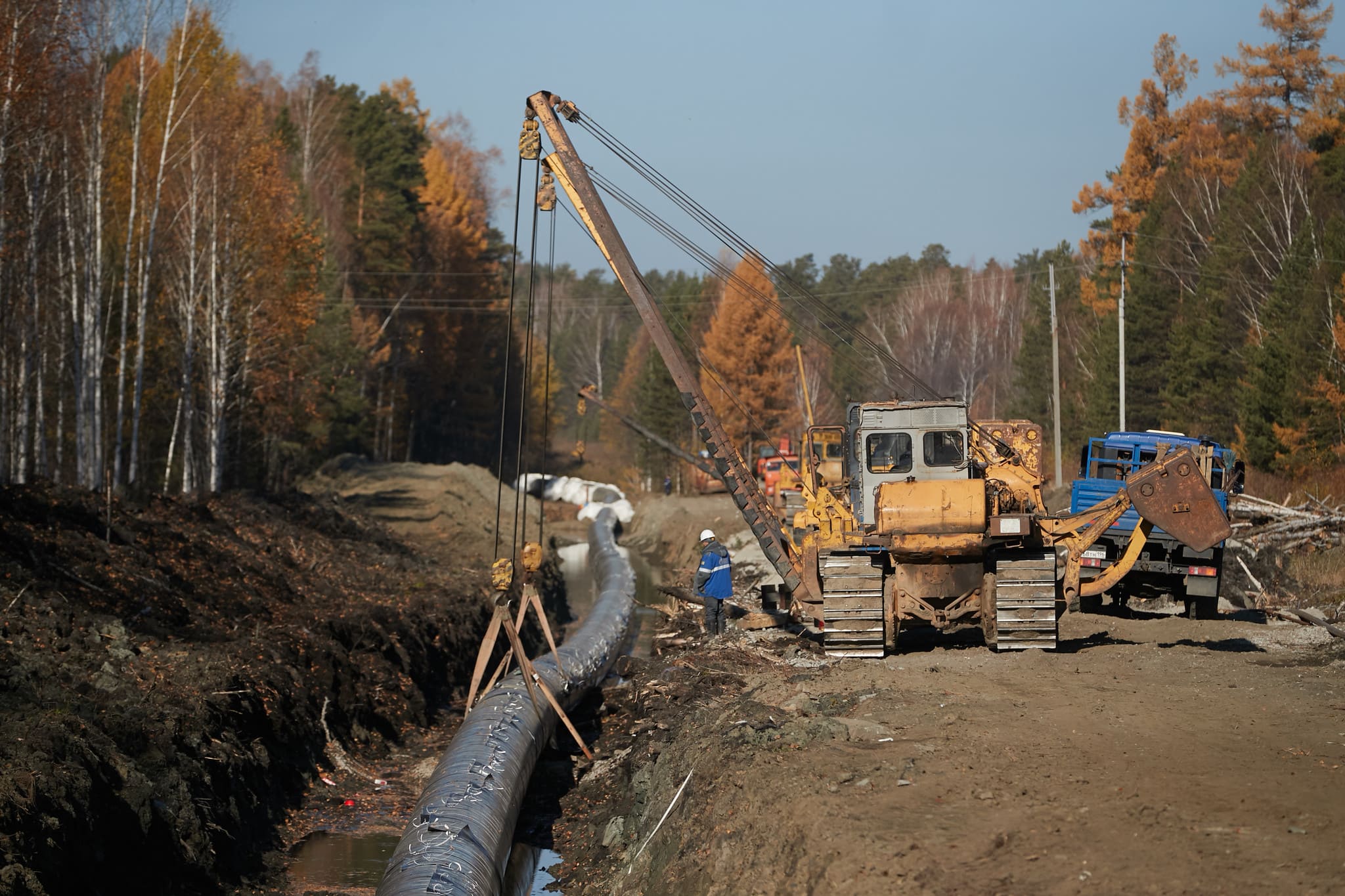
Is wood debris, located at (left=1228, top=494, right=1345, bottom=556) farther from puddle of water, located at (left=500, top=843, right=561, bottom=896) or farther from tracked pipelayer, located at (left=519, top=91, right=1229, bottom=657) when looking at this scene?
puddle of water, located at (left=500, top=843, right=561, bottom=896)

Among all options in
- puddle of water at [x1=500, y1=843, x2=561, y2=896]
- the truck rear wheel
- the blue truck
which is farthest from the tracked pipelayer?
puddle of water at [x1=500, y1=843, x2=561, y2=896]

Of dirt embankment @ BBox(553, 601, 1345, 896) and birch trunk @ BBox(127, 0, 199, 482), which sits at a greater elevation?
birch trunk @ BBox(127, 0, 199, 482)

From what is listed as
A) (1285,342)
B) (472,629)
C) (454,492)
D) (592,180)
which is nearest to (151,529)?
(472,629)

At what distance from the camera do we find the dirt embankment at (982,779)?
6.86 meters

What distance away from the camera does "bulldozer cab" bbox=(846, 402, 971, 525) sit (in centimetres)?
1552

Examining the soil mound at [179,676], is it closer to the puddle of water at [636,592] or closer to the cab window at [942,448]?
the puddle of water at [636,592]

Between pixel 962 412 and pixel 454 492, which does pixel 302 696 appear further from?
pixel 454 492

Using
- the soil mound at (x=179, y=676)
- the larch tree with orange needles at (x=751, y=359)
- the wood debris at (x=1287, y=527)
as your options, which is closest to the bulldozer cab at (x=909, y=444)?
the soil mound at (x=179, y=676)

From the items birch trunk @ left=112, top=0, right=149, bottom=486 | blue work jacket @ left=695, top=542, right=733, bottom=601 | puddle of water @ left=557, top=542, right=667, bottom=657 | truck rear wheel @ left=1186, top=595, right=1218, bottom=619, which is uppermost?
birch trunk @ left=112, top=0, right=149, bottom=486

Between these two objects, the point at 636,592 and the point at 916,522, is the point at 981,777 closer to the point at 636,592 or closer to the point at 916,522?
the point at 916,522

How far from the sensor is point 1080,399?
54.8m

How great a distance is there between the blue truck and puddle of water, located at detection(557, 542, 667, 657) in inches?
284

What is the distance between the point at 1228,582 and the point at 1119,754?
15.4 meters

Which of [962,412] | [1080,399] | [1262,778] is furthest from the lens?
[1080,399]
